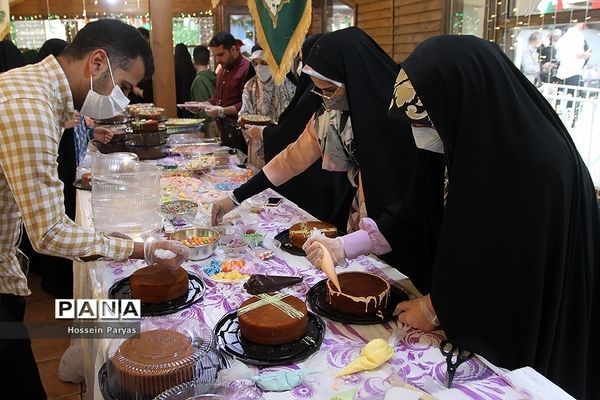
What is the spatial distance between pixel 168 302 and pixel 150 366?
359 millimetres

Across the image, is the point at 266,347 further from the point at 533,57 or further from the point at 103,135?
the point at 533,57

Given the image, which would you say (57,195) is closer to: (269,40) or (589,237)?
(589,237)

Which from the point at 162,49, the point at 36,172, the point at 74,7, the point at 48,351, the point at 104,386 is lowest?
the point at 48,351

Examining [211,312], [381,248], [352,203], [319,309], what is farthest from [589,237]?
[352,203]

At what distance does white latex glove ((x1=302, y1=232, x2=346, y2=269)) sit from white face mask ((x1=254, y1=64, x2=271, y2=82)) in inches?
109

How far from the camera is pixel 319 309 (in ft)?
4.29

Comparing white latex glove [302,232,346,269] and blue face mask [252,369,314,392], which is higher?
white latex glove [302,232,346,269]

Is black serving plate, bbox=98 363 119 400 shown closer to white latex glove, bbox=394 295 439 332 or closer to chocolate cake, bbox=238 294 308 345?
chocolate cake, bbox=238 294 308 345

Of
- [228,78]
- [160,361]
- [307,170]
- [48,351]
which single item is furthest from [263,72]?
[160,361]

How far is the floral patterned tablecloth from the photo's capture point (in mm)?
1020

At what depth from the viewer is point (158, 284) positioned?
133cm

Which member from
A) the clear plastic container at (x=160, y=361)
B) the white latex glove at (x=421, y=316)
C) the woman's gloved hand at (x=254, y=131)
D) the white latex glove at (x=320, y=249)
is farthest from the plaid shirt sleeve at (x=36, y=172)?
the woman's gloved hand at (x=254, y=131)

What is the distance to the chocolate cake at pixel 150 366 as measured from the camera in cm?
98

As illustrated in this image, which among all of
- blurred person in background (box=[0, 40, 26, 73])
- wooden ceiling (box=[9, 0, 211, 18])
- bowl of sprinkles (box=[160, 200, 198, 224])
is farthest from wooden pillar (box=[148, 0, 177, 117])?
wooden ceiling (box=[9, 0, 211, 18])
